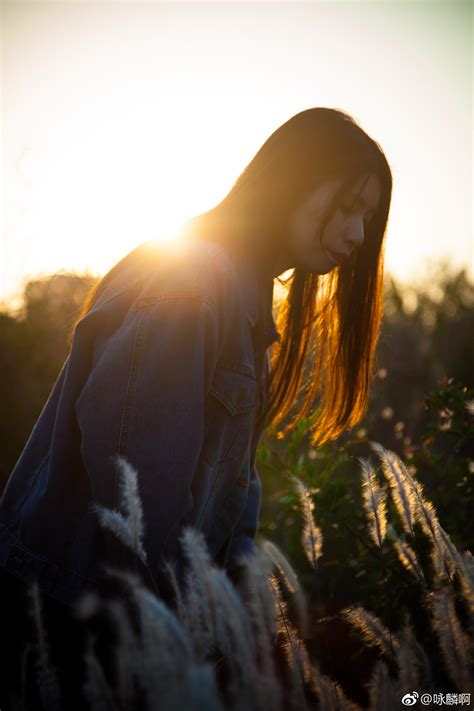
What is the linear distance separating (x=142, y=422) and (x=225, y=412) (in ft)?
1.26

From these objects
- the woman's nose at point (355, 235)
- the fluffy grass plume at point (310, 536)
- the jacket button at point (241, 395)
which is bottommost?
the fluffy grass plume at point (310, 536)

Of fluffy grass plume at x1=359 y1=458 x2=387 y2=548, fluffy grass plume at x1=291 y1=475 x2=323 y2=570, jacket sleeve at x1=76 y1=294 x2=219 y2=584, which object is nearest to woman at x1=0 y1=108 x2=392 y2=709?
jacket sleeve at x1=76 y1=294 x2=219 y2=584

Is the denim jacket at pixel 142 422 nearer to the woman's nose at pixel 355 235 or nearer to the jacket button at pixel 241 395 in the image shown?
the jacket button at pixel 241 395

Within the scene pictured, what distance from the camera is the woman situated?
139 centimetres

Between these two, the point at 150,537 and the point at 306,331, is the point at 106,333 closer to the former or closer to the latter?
the point at 150,537

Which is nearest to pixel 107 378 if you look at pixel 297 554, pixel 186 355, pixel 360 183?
pixel 186 355

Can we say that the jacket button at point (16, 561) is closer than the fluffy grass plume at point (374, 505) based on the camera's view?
No

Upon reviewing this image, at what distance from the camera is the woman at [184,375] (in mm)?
1391

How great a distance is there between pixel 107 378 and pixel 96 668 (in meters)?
0.69

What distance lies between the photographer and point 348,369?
269 cm

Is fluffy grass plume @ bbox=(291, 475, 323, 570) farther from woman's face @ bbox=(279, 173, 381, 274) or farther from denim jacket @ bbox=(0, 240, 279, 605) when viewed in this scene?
woman's face @ bbox=(279, 173, 381, 274)

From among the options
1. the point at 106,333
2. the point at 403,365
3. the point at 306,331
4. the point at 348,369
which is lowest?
the point at 106,333

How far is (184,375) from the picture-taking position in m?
1.42

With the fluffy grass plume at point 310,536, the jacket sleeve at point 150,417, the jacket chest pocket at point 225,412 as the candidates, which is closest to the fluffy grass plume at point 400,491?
the fluffy grass plume at point 310,536
